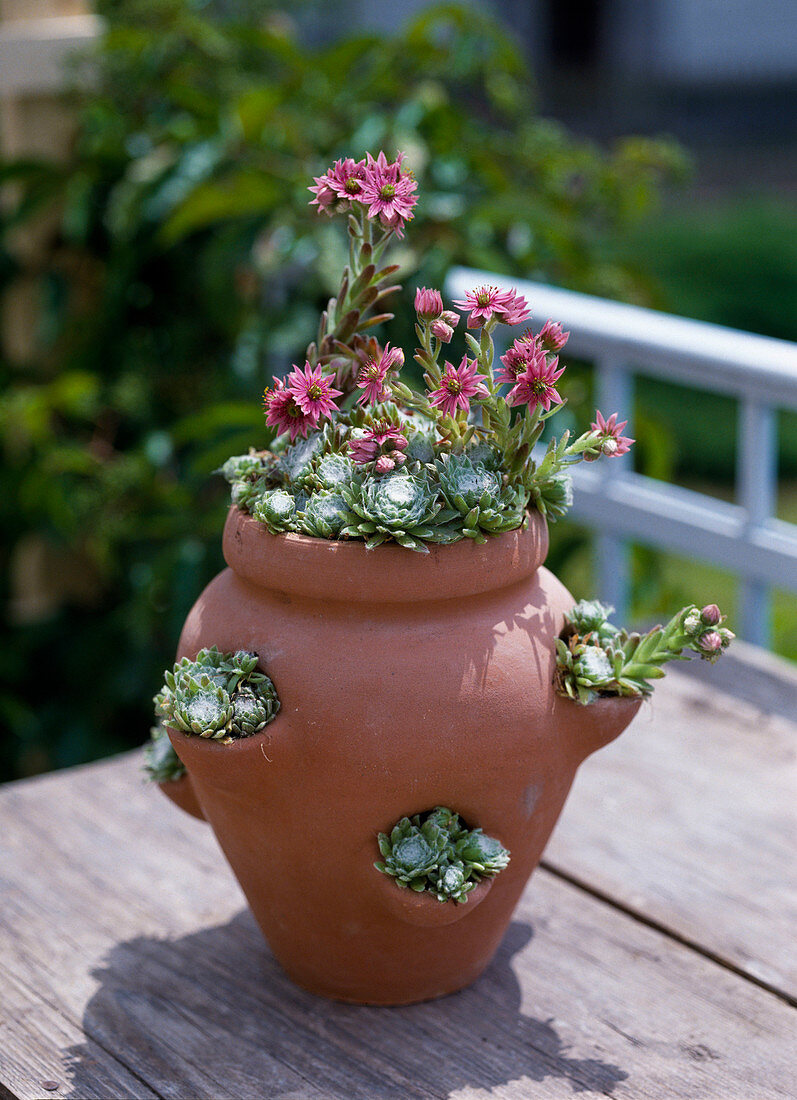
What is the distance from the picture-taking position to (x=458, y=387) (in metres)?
1.04

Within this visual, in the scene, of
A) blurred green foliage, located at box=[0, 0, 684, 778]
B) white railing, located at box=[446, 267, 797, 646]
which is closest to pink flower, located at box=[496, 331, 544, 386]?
white railing, located at box=[446, 267, 797, 646]

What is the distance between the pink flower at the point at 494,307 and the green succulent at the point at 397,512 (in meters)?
0.14

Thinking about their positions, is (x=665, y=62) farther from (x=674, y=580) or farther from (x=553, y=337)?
(x=553, y=337)

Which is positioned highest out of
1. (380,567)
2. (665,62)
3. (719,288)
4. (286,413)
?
(286,413)

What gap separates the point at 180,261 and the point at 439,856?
73.8 inches

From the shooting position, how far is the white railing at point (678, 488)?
6.27 feet

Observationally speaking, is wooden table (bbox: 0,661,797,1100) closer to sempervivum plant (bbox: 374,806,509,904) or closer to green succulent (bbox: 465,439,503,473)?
sempervivum plant (bbox: 374,806,509,904)

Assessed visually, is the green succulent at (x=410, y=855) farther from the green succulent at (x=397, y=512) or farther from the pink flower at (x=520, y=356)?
the pink flower at (x=520, y=356)

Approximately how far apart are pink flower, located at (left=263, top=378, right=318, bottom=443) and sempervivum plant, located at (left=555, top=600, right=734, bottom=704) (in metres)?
0.29

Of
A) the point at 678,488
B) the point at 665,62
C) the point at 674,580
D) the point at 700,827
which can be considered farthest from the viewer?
the point at 665,62

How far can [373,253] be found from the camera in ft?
3.68

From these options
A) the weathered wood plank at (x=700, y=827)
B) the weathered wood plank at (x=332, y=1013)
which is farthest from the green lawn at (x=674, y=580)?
the weathered wood plank at (x=332, y=1013)

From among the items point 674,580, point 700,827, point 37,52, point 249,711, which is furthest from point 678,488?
point 674,580

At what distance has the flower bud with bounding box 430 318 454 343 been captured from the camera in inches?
40.4
